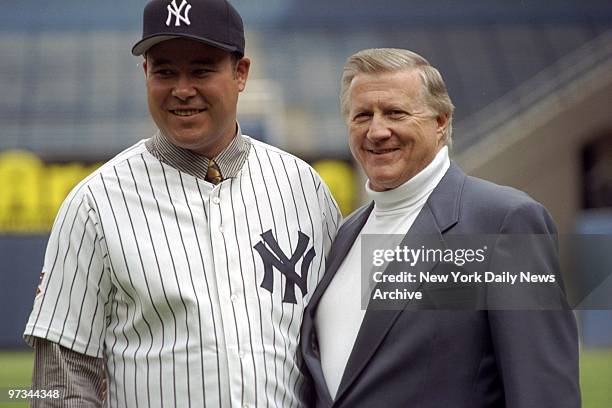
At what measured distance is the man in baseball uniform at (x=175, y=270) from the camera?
5.58 ft

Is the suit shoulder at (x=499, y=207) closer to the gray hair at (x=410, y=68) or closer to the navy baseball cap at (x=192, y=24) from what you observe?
the gray hair at (x=410, y=68)

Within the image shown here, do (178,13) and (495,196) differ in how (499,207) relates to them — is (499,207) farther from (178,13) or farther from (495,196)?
(178,13)

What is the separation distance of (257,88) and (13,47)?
11.7 feet

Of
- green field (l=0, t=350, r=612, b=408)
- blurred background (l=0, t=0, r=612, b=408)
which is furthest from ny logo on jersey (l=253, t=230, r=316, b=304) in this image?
blurred background (l=0, t=0, r=612, b=408)

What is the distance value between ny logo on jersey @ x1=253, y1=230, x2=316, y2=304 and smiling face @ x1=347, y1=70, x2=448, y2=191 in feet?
0.69

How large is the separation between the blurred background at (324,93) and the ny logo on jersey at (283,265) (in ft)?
25.5

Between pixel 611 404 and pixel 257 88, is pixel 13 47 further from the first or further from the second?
pixel 611 404

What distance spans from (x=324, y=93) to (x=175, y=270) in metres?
11.4

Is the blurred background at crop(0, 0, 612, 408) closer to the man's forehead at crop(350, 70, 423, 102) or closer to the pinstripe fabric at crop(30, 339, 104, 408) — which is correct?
the pinstripe fabric at crop(30, 339, 104, 408)

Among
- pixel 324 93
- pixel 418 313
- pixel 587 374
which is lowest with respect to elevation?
pixel 418 313

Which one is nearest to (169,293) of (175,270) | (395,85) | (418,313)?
(175,270)

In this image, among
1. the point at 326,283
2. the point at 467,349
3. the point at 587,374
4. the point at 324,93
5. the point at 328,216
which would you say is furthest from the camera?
the point at 324,93

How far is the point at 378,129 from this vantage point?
69.2 inches

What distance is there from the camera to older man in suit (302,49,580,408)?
1591 mm
